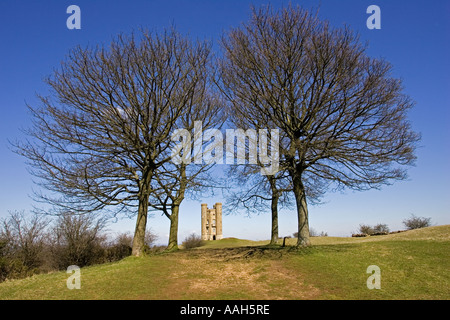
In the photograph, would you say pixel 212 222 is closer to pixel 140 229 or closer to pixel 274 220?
pixel 274 220

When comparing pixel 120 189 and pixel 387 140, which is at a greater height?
pixel 387 140

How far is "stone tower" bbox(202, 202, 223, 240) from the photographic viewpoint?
1359 inches

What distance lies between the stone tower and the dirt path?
19568mm

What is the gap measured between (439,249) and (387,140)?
18.5 feet

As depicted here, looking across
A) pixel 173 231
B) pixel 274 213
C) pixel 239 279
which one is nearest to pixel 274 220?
pixel 274 213

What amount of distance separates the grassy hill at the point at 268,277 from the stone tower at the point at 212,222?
19233 millimetres

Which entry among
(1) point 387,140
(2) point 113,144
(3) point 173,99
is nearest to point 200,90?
(3) point 173,99

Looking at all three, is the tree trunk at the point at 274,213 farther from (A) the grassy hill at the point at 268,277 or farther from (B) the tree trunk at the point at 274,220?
(A) the grassy hill at the point at 268,277

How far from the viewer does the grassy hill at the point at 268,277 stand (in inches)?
384

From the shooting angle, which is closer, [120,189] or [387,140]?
[387,140]

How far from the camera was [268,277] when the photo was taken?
11.3 metres

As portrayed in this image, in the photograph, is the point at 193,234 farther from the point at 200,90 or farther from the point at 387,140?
the point at 387,140

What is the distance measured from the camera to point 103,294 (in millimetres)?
9742

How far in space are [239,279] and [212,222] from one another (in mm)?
23837
